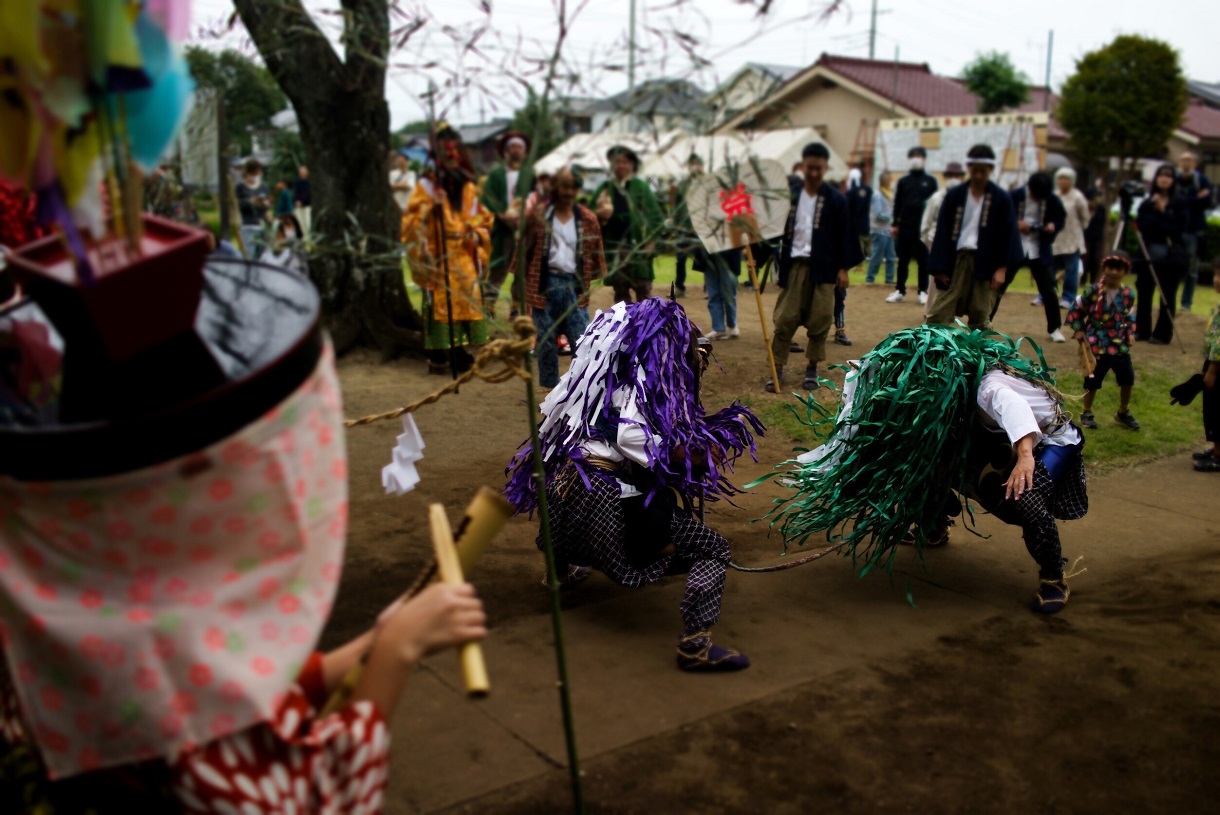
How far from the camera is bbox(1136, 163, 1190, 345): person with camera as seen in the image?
1178 cm

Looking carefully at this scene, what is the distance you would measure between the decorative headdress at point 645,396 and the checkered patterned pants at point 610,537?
91 millimetres

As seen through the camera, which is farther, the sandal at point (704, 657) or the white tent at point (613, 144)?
the sandal at point (704, 657)

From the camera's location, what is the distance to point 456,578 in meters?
1.93

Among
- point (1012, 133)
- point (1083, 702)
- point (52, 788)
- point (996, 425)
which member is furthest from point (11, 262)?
point (1012, 133)

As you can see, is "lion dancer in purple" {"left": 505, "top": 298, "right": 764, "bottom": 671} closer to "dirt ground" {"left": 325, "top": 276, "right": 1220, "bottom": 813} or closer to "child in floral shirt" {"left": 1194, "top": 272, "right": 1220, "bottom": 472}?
"dirt ground" {"left": 325, "top": 276, "right": 1220, "bottom": 813}

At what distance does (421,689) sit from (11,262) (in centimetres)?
245

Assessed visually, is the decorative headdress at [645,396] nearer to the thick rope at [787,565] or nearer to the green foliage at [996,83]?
the thick rope at [787,565]

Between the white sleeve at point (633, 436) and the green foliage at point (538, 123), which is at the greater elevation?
the green foliage at point (538, 123)

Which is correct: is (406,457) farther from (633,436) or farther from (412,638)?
(412,638)

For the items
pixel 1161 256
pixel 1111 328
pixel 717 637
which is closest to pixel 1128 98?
pixel 1161 256

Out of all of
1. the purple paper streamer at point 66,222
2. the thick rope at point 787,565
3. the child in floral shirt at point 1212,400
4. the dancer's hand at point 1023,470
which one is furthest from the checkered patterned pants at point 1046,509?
the purple paper streamer at point 66,222

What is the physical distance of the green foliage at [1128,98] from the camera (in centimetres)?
2411

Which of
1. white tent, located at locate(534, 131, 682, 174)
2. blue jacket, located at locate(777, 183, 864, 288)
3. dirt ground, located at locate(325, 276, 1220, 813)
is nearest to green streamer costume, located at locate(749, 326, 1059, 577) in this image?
dirt ground, located at locate(325, 276, 1220, 813)

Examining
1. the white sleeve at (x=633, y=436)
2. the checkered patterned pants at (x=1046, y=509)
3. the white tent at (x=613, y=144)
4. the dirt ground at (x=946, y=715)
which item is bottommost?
the dirt ground at (x=946, y=715)
